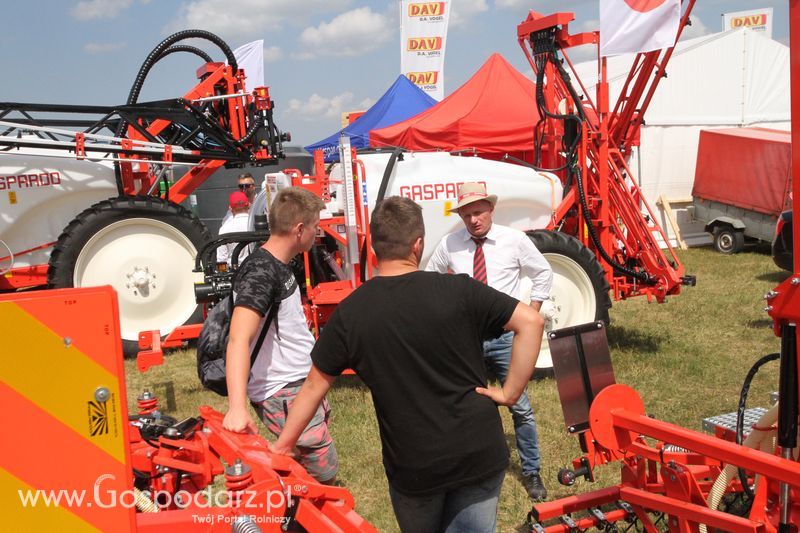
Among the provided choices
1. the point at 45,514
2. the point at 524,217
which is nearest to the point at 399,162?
the point at 524,217

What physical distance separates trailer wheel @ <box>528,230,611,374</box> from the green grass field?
0.56m

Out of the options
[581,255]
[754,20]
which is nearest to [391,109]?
[581,255]

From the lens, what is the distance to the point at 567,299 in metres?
6.23

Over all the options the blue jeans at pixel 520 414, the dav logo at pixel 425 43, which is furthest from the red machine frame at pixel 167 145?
the dav logo at pixel 425 43

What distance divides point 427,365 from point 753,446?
1735mm

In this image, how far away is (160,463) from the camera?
2.59 metres

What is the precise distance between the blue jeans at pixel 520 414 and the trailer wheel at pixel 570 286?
1954 millimetres

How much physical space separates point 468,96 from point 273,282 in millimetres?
10923

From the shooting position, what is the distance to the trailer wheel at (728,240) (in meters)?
13.0

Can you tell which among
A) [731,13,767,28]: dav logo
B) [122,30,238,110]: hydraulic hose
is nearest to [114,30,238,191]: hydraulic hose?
[122,30,238,110]: hydraulic hose

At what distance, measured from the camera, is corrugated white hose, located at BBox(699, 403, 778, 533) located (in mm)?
2828

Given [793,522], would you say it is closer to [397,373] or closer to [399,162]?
[397,373]

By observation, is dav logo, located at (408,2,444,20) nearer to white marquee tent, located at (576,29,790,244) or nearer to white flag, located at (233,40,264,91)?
white marquee tent, located at (576,29,790,244)

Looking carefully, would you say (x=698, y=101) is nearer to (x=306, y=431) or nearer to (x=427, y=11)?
(x=427, y=11)
